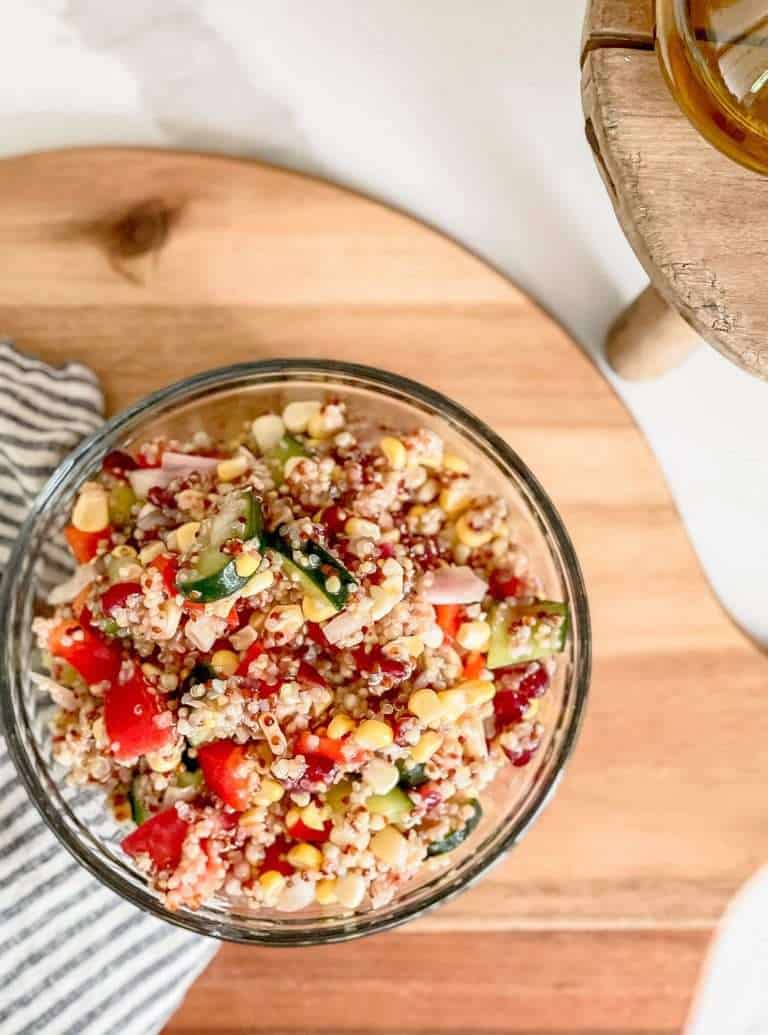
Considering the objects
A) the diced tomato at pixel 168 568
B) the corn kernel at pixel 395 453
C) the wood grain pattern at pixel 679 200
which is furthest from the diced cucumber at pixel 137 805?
the wood grain pattern at pixel 679 200

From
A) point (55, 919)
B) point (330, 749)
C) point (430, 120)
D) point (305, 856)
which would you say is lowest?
point (55, 919)

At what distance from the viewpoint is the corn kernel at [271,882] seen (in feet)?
3.53

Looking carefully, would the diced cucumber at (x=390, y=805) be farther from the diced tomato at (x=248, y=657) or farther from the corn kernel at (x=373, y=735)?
the diced tomato at (x=248, y=657)

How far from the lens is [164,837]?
1064 millimetres

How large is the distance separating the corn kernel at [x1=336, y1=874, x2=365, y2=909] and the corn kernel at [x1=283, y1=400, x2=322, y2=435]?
49 cm

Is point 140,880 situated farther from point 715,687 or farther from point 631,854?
point 715,687

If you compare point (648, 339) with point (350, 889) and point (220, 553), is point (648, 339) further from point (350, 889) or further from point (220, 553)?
point (350, 889)

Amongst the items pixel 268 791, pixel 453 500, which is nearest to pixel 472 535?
pixel 453 500

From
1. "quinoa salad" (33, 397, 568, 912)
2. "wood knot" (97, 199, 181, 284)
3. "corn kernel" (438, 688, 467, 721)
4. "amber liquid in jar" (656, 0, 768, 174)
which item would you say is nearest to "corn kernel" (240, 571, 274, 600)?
"quinoa salad" (33, 397, 568, 912)

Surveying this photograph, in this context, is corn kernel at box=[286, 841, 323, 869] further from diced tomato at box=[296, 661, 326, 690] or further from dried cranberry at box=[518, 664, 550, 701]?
dried cranberry at box=[518, 664, 550, 701]

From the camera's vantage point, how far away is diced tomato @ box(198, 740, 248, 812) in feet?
3.43

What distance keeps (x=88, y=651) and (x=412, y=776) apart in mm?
360

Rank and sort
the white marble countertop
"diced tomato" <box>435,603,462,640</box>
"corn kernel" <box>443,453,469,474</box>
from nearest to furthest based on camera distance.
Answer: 1. "diced tomato" <box>435,603,462,640</box>
2. "corn kernel" <box>443,453,469,474</box>
3. the white marble countertop

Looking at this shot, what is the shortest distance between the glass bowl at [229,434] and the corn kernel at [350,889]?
0.06 metres
